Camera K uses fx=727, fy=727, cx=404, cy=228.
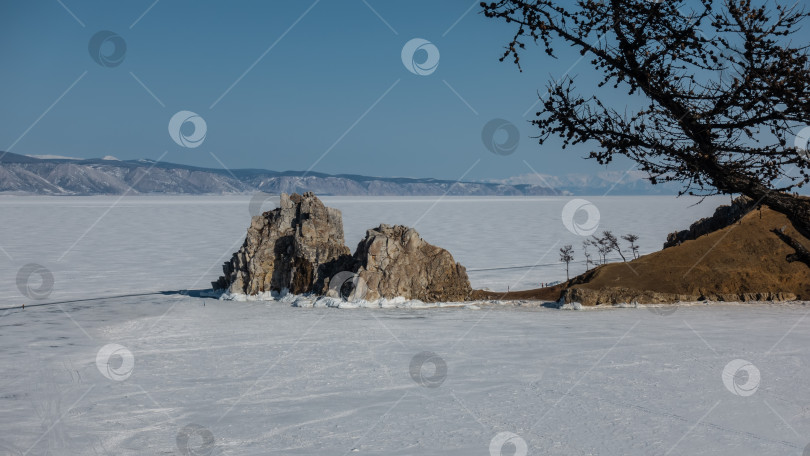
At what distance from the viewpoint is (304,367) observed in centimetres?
1232

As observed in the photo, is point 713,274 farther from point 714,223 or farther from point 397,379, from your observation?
point 397,379

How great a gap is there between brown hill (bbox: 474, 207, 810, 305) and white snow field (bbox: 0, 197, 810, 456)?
0.89 meters

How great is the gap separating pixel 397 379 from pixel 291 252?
10.1m

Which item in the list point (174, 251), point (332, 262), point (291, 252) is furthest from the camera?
point (174, 251)

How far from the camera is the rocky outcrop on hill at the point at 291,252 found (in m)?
20.4

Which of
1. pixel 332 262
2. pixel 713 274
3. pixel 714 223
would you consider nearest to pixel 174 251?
pixel 332 262

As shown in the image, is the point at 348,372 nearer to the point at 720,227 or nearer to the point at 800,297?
the point at 800,297

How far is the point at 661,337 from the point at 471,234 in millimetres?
38696

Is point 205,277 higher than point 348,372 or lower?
higher

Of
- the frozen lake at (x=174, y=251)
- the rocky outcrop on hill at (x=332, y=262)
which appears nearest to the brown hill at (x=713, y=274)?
the rocky outcrop on hill at (x=332, y=262)

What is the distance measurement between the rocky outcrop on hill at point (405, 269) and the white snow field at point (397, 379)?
1068 mm

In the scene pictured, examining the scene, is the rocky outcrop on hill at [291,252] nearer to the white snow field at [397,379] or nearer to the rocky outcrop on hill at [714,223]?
the white snow field at [397,379]

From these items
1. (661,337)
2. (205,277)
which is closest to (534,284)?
(661,337)

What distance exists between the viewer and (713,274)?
19797 millimetres
